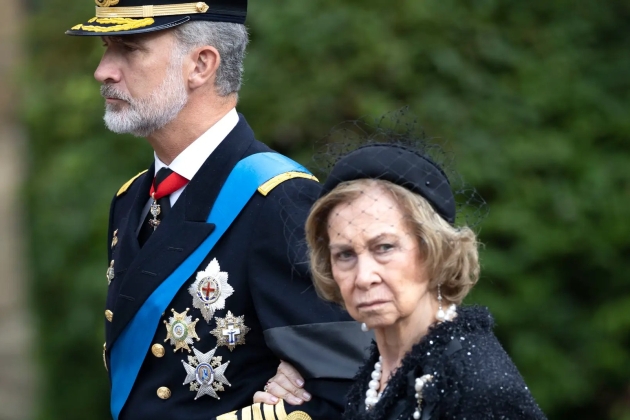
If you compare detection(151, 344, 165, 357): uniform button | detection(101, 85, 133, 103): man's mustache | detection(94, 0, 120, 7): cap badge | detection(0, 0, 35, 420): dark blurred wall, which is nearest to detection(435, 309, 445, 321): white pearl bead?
detection(151, 344, 165, 357): uniform button

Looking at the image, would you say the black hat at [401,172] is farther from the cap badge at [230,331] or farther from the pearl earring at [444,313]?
the cap badge at [230,331]

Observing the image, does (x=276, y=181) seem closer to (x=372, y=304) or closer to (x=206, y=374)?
(x=206, y=374)

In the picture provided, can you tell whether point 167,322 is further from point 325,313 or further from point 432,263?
point 432,263

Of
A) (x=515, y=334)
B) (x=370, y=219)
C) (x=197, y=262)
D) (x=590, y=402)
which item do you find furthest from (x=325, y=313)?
(x=590, y=402)

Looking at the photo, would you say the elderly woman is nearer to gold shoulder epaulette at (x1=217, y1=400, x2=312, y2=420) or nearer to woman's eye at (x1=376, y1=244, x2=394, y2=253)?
woman's eye at (x1=376, y1=244, x2=394, y2=253)

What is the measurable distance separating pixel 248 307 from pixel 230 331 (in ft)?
0.29

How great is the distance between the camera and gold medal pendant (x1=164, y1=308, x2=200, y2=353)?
10.9 feet

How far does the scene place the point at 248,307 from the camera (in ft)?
10.8

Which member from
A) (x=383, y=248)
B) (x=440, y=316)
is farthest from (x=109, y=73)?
(x=440, y=316)

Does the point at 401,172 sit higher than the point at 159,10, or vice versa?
the point at 159,10

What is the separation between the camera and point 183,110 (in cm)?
350

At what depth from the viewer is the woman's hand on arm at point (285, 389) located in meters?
3.17

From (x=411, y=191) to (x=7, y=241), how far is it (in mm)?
3039

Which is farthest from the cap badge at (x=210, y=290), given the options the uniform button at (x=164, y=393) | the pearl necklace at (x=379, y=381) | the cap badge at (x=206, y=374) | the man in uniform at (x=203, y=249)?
the pearl necklace at (x=379, y=381)
